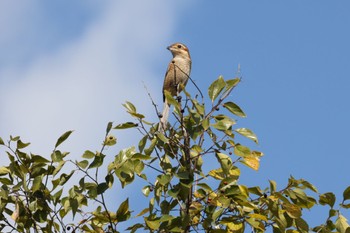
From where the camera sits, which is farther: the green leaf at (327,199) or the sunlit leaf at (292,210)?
the green leaf at (327,199)

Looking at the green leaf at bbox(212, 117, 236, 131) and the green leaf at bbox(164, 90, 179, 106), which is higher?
the green leaf at bbox(164, 90, 179, 106)

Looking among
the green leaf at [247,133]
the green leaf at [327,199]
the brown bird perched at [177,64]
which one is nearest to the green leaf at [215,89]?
the green leaf at [247,133]

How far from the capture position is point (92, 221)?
4.85m

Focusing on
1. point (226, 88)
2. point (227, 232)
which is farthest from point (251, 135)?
point (227, 232)

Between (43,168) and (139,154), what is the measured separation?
0.75 m

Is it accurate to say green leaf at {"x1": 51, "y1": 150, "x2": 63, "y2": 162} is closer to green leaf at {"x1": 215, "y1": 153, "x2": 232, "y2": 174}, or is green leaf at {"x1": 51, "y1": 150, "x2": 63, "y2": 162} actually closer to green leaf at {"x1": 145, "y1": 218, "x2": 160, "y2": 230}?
green leaf at {"x1": 145, "y1": 218, "x2": 160, "y2": 230}

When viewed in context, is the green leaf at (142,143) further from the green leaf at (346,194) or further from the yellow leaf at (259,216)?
the green leaf at (346,194)

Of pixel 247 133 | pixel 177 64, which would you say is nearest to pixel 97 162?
pixel 247 133

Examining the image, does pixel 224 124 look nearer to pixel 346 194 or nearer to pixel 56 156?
pixel 346 194

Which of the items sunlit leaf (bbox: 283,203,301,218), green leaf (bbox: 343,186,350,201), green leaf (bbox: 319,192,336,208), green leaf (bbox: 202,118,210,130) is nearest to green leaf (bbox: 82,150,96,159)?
green leaf (bbox: 202,118,210,130)

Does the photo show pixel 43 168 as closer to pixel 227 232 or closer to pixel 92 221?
pixel 92 221

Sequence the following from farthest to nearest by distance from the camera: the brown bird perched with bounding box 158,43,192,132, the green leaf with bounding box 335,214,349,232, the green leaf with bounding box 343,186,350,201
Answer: the brown bird perched with bounding box 158,43,192,132
the green leaf with bounding box 343,186,350,201
the green leaf with bounding box 335,214,349,232

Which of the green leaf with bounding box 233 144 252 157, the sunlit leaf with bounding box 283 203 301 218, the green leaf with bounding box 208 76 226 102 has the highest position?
the green leaf with bounding box 208 76 226 102

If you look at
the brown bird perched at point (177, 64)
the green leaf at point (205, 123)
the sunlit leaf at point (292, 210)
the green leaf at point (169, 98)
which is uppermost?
the brown bird perched at point (177, 64)
